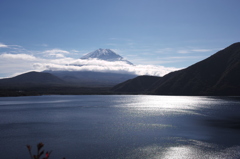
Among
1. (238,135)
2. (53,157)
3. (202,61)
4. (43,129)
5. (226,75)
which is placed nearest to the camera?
(53,157)

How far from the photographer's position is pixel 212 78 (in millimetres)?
170625

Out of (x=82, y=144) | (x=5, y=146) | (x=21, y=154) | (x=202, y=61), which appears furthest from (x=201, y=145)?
(x=202, y=61)

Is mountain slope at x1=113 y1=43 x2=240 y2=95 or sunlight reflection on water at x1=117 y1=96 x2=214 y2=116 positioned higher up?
mountain slope at x1=113 y1=43 x2=240 y2=95

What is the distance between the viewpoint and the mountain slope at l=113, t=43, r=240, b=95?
Answer: 511ft

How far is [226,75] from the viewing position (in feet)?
526

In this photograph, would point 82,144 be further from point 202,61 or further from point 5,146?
point 202,61

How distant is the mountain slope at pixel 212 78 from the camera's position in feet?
511

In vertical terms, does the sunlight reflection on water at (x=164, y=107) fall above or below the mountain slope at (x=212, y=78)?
below

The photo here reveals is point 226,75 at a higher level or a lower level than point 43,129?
higher

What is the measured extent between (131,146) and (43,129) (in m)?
26.1

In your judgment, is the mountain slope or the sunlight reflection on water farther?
the mountain slope

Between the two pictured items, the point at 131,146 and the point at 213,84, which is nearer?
the point at 131,146

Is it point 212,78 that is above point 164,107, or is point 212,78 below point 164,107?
above

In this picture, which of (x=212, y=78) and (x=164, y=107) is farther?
(x=212, y=78)
